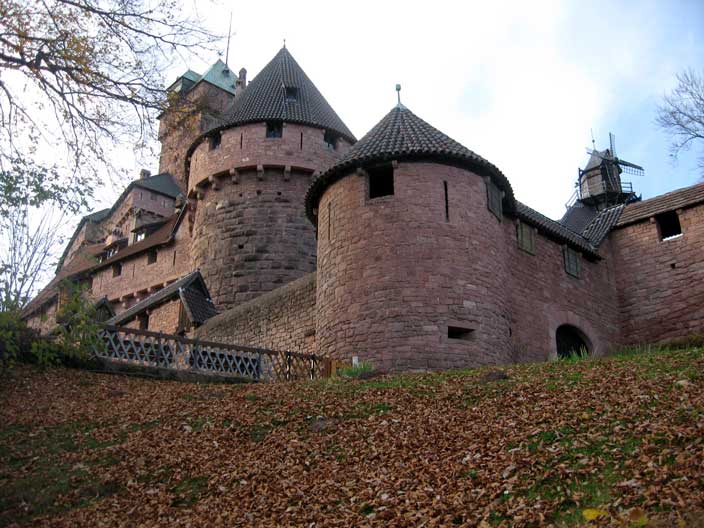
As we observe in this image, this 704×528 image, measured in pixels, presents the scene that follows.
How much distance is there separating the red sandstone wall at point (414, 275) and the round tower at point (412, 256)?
0.02 meters

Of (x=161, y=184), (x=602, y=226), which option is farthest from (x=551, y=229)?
(x=161, y=184)

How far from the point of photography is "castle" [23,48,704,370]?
15.6 metres

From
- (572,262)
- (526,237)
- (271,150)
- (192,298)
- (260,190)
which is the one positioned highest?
(271,150)

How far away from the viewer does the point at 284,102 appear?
91.0ft

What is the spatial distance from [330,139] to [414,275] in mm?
13182

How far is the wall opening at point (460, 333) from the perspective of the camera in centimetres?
1546

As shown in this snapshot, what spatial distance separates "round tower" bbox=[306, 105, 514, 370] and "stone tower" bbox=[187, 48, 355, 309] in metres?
8.56

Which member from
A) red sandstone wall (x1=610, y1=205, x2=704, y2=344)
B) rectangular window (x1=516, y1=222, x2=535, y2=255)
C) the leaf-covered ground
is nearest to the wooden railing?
the leaf-covered ground

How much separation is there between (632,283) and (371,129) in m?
9.73

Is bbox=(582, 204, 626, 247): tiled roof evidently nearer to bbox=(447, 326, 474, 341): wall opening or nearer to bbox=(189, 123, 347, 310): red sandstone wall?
bbox=(447, 326, 474, 341): wall opening

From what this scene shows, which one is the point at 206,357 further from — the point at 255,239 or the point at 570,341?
the point at 255,239

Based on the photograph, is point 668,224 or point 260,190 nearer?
point 668,224

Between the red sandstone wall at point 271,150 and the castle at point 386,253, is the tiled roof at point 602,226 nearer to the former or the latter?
the castle at point 386,253

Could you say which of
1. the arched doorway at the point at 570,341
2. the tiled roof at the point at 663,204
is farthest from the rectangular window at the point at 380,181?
the tiled roof at the point at 663,204
